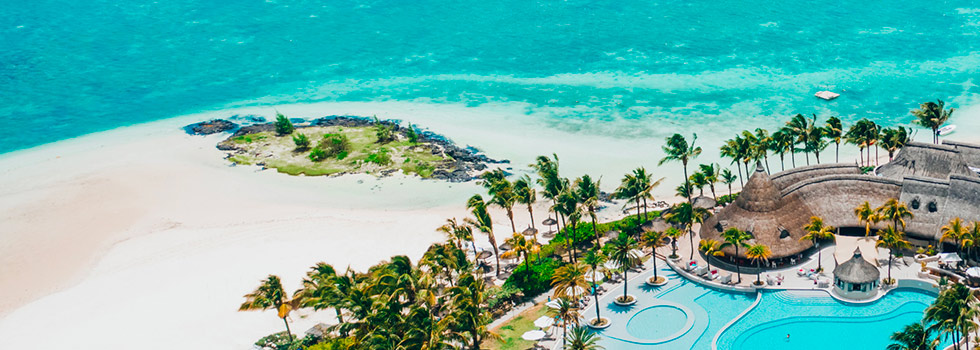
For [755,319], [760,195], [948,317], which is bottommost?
[755,319]

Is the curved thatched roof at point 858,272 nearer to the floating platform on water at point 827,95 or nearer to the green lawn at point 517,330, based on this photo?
the green lawn at point 517,330

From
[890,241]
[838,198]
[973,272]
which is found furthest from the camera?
[838,198]

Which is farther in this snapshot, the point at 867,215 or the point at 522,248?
the point at 867,215

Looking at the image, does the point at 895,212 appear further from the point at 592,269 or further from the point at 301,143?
the point at 301,143

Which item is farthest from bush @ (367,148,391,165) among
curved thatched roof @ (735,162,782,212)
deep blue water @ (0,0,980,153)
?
curved thatched roof @ (735,162,782,212)

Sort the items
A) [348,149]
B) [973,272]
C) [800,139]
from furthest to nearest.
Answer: [348,149]
[800,139]
[973,272]

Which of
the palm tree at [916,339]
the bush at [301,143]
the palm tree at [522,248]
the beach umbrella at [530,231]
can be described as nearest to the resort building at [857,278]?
the palm tree at [916,339]

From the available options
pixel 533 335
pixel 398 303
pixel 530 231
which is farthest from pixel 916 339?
pixel 530 231
